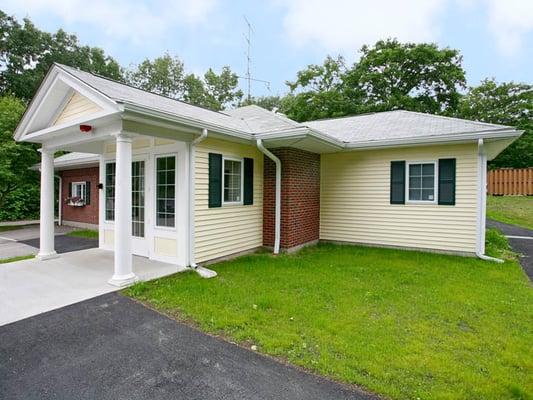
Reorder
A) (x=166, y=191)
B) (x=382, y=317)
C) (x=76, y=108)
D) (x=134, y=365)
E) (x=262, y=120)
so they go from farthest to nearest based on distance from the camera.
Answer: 1. (x=262, y=120)
2. (x=166, y=191)
3. (x=76, y=108)
4. (x=382, y=317)
5. (x=134, y=365)

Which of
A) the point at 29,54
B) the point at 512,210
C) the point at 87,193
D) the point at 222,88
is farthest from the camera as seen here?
the point at 222,88

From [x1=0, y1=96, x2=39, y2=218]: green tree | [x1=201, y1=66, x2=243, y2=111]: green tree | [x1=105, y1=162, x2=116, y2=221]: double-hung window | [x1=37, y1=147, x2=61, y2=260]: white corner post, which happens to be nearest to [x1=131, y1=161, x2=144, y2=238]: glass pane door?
[x1=105, y1=162, x2=116, y2=221]: double-hung window

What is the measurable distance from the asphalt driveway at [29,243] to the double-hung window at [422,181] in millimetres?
8621

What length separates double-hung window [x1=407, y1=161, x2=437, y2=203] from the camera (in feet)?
24.3

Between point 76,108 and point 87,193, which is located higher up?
point 76,108

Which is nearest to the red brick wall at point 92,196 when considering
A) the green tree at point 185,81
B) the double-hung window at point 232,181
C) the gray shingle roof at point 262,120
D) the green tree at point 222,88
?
the gray shingle roof at point 262,120

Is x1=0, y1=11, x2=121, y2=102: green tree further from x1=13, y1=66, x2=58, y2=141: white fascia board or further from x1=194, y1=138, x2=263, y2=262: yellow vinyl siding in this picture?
x1=194, y1=138, x2=263, y2=262: yellow vinyl siding

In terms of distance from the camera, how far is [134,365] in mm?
2814

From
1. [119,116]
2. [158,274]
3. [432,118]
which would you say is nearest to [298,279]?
[158,274]

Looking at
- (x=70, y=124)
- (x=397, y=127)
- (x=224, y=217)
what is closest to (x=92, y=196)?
(x=70, y=124)

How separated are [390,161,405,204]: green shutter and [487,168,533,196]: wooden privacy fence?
16.1 m

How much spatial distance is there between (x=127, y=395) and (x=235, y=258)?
4.48 meters

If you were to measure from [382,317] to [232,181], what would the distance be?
424 cm

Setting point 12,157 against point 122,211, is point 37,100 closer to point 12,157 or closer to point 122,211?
point 122,211
